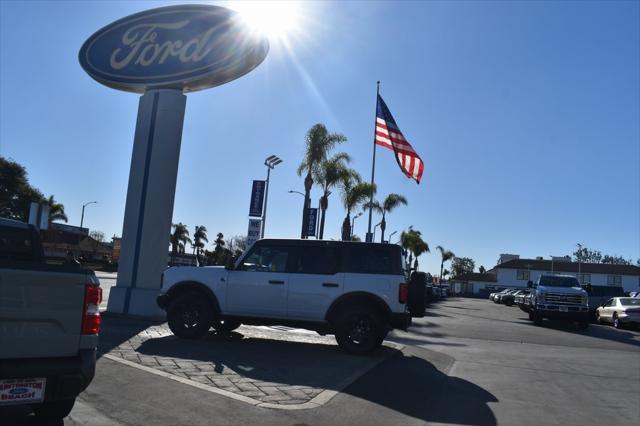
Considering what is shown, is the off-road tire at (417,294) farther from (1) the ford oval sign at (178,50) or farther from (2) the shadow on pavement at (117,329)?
(1) the ford oval sign at (178,50)

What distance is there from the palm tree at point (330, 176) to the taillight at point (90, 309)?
30.1m

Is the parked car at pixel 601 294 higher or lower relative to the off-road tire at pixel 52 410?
higher

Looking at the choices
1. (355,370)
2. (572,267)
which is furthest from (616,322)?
(572,267)

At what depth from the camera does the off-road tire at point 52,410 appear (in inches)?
193

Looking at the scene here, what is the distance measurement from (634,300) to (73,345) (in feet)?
80.7

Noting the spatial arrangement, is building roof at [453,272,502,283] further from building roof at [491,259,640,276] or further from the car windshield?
the car windshield

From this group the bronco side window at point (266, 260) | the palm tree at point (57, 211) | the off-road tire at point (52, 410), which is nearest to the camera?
the off-road tire at point (52, 410)

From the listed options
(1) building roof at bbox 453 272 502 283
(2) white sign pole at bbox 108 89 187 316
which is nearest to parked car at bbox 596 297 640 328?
(2) white sign pole at bbox 108 89 187 316

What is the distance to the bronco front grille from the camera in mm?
20859

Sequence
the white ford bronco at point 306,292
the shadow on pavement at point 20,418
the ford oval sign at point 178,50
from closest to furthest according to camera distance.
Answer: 1. the shadow on pavement at point 20,418
2. the white ford bronco at point 306,292
3. the ford oval sign at point 178,50

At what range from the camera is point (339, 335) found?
10.0m

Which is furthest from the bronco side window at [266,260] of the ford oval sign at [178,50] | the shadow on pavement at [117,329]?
the ford oval sign at [178,50]

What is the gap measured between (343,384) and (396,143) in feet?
55.7

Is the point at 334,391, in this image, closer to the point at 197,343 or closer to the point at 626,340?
the point at 197,343
